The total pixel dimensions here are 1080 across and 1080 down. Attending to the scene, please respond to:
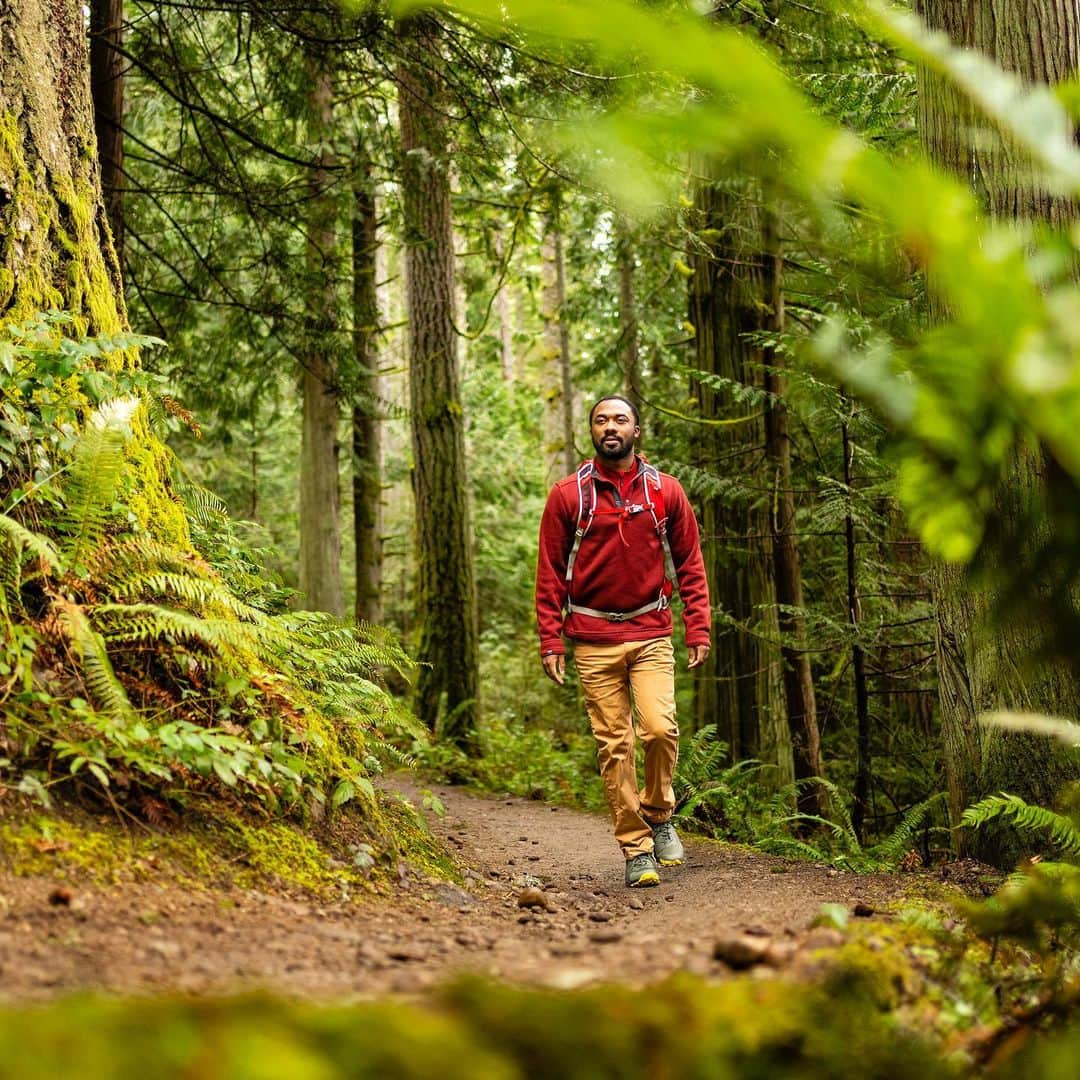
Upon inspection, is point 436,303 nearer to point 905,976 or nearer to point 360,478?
point 360,478

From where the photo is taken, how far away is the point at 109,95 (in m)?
7.56

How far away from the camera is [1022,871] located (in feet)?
13.9

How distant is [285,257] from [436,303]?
2.21 metres

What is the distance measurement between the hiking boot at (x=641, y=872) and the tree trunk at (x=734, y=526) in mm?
3771

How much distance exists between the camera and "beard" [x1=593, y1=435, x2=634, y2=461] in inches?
239

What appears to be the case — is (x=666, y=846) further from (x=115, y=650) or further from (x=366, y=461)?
(x=366, y=461)

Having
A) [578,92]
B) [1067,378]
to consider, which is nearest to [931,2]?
[578,92]

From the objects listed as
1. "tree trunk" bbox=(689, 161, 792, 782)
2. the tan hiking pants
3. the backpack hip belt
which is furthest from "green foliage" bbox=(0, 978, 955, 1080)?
"tree trunk" bbox=(689, 161, 792, 782)

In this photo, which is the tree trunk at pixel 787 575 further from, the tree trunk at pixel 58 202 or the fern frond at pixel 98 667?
the fern frond at pixel 98 667

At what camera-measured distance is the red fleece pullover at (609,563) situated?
604 centimetres

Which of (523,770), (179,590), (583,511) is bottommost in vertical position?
(523,770)

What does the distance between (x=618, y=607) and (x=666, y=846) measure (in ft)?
5.15

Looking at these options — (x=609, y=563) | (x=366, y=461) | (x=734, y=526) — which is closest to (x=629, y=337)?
(x=734, y=526)

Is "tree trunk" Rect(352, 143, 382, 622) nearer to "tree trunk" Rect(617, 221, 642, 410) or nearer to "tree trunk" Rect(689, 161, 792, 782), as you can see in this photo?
"tree trunk" Rect(617, 221, 642, 410)
